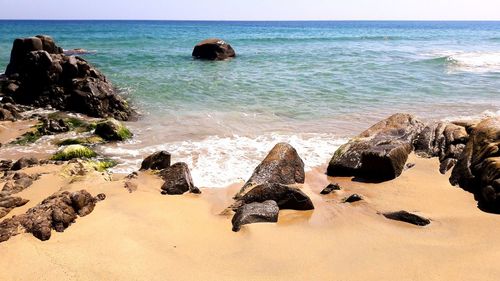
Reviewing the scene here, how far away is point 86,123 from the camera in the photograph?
12.7 m

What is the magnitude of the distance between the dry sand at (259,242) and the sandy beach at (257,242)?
1cm

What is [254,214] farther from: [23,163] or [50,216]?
[23,163]

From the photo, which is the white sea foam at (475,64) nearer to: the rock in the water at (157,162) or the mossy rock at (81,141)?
the rock in the water at (157,162)

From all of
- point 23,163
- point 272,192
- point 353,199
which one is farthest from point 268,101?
point 23,163

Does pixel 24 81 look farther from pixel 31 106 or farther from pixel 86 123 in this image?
pixel 86 123

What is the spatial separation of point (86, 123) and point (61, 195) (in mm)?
6708

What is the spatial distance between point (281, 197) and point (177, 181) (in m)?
2.24

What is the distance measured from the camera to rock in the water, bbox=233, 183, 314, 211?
6.93 metres

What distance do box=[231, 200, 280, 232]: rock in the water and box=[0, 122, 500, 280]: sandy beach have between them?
0.46 feet

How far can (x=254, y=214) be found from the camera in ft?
21.0

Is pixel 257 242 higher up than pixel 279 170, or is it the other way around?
pixel 279 170

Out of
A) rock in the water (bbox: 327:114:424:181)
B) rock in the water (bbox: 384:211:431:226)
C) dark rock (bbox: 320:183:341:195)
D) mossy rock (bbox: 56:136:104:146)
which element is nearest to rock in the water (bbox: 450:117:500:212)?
rock in the water (bbox: 327:114:424:181)

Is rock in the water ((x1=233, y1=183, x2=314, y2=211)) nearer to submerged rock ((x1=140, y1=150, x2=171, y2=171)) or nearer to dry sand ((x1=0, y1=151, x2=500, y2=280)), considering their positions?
dry sand ((x1=0, y1=151, x2=500, y2=280))

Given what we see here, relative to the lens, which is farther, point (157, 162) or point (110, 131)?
point (110, 131)
